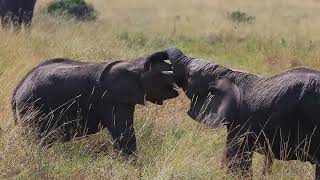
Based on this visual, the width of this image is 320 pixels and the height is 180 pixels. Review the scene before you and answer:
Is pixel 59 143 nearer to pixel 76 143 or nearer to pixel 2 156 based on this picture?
pixel 76 143

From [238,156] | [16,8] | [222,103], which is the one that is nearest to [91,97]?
[222,103]

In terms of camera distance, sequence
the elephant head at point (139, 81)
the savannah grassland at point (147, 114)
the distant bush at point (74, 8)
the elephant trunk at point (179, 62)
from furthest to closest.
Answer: the distant bush at point (74, 8) < the elephant head at point (139, 81) < the elephant trunk at point (179, 62) < the savannah grassland at point (147, 114)

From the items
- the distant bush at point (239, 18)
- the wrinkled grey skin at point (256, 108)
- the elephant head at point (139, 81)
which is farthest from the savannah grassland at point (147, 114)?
the distant bush at point (239, 18)

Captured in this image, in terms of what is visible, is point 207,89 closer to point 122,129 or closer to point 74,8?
point 122,129

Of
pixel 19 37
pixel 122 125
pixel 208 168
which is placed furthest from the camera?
pixel 19 37

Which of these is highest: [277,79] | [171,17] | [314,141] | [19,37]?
[277,79]

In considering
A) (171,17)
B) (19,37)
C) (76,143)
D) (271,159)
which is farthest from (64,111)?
(171,17)

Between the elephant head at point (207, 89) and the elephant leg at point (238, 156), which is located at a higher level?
the elephant head at point (207, 89)

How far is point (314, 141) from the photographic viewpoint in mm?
5105

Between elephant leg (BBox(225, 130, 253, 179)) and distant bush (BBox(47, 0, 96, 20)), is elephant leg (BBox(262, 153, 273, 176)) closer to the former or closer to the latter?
elephant leg (BBox(225, 130, 253, 179))

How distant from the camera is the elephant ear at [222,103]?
17.2 ft

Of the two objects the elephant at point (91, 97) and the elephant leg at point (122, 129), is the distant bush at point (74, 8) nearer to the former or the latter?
the elephant at point (91, 97)

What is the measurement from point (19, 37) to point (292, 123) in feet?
21.7

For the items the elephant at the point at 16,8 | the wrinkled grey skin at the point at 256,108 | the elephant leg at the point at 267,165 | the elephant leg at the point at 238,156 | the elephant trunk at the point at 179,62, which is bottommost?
the elephant at the point at 16,8
